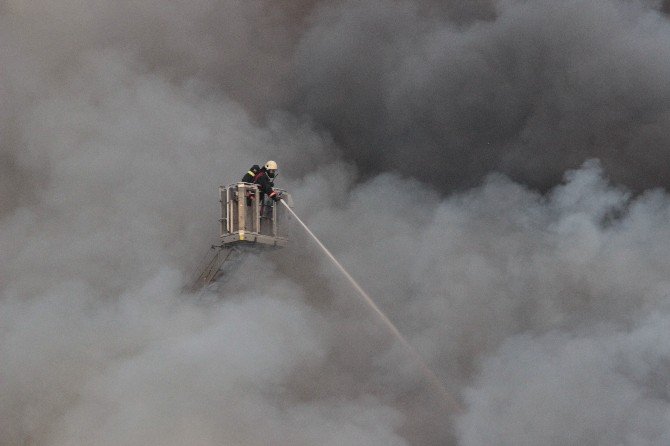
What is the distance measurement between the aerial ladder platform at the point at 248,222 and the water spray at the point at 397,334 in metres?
0.22

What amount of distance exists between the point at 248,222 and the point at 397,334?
140 inches

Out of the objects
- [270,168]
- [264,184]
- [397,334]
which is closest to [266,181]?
[264,184]

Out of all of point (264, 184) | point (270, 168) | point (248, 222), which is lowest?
point (248, 222)

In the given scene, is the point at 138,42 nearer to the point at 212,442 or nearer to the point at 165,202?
the point at 165,202

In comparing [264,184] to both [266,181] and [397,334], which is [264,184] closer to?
[266,181]

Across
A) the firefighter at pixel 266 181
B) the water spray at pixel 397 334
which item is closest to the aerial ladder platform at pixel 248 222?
the firefighter at pixel 266 181

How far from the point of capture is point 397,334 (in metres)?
21.3

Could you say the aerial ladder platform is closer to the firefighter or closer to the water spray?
the firefighter

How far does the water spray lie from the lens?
64.8ft

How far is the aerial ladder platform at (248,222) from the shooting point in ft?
61.8

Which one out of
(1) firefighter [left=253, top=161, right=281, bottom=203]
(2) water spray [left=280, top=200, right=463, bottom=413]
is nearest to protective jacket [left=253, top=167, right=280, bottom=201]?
(1) firefighter [left=253, top=161, right=281, bottom=203]

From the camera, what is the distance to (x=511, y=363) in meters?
18.5

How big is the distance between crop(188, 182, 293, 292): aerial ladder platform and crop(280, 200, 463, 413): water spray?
22 centimetres

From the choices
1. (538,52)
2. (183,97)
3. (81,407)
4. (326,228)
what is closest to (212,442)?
(81,407)
